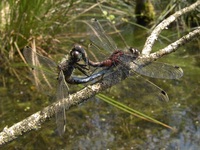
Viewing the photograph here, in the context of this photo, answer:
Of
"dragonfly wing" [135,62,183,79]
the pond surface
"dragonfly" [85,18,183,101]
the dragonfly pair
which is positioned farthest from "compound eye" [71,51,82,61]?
the pond surface

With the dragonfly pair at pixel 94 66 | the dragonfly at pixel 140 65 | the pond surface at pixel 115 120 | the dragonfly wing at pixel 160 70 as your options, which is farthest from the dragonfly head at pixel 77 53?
the pond surface at pixel 115 120

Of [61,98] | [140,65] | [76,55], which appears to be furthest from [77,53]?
[140,65]

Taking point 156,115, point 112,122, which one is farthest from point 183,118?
point 112,122

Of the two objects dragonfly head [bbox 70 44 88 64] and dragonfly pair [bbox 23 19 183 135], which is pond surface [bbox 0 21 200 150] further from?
dragonfly head [bbox 70 44 88 64]

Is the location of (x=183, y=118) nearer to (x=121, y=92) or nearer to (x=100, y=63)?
(x=121, y=92)

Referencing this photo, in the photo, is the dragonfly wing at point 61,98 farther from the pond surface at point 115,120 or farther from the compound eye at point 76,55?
the pond surface at point 115,120

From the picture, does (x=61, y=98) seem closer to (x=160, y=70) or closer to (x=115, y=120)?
(x=160, y=70)

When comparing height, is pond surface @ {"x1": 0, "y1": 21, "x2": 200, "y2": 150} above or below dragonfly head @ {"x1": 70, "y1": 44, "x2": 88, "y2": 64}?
below
